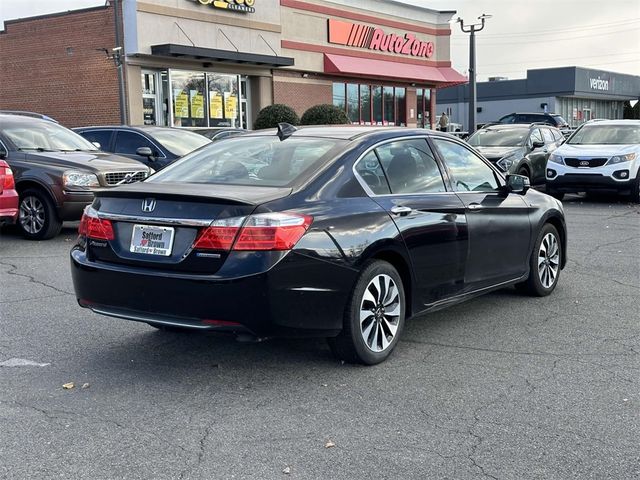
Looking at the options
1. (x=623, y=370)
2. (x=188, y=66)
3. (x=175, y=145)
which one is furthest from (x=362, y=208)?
(x=188, y=66)

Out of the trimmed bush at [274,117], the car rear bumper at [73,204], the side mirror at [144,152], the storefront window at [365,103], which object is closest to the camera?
the car rear bumper at [73,204]

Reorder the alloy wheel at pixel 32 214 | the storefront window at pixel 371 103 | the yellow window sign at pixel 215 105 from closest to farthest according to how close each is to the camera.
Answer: the alloy wheel at pixel 32 214, the yellow window sign at pixel 215 105, the storefront window at pixel 371 103

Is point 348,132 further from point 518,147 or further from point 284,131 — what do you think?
point 518,147

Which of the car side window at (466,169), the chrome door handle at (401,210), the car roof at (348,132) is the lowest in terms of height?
the chrome door handle at (401,210)

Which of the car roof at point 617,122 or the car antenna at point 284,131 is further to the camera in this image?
the car roof at point 617,122

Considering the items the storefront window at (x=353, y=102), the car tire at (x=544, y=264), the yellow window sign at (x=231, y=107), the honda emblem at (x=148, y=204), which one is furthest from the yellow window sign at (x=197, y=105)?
the honda emblem at (x=148, y=204)

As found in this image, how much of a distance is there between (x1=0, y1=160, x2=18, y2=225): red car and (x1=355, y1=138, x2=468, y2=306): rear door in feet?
19.9

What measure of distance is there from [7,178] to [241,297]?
6.49m

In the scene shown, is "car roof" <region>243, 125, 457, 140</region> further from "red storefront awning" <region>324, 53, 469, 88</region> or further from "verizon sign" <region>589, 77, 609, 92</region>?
"verizon sign" <region>589, 77, 609, 92</region>

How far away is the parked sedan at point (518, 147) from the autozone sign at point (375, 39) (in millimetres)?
16509

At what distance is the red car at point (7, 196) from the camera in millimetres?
9633

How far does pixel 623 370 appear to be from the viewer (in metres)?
5.04

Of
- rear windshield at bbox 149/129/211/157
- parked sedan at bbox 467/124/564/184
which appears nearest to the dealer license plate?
rear windshield at bbox 149/129/211/157

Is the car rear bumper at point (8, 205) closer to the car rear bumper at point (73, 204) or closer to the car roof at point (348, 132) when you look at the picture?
the car rear bumper at point (73, 204)
